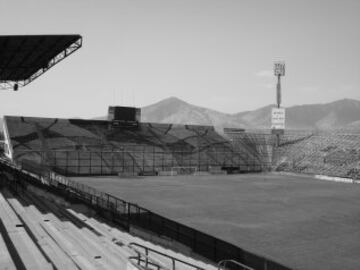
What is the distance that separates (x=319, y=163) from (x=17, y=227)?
2630 inches

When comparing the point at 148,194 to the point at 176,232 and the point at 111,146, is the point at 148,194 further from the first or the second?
the point at 111,146

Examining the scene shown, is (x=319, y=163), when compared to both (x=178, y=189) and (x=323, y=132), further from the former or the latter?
(x=178, y=189)

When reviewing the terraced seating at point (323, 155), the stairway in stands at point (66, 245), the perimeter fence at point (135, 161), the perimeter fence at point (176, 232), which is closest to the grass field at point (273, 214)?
the perimeter fence at point (176, 232)

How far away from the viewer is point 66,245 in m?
13.3

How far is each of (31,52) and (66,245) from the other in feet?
68.4

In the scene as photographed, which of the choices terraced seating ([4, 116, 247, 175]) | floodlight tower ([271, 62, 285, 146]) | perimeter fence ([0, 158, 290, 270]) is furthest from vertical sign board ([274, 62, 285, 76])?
perimeter fence ([0, 158, 290, 270])

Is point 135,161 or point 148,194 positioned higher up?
point 135,161

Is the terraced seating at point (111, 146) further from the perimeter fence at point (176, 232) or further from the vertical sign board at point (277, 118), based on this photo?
the perimeter fence at point (176, 232)

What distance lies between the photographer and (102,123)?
72562 mm

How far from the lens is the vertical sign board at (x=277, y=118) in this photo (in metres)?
79.1

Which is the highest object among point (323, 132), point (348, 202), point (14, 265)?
point (323, 132)

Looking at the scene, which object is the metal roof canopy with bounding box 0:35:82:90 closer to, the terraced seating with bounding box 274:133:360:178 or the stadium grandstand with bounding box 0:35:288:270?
the stadium grandstand with bounding box 0:35:288:270

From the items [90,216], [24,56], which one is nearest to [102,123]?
[24,56]

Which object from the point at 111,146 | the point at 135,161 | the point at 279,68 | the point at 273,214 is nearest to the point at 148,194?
the point at 273,214
